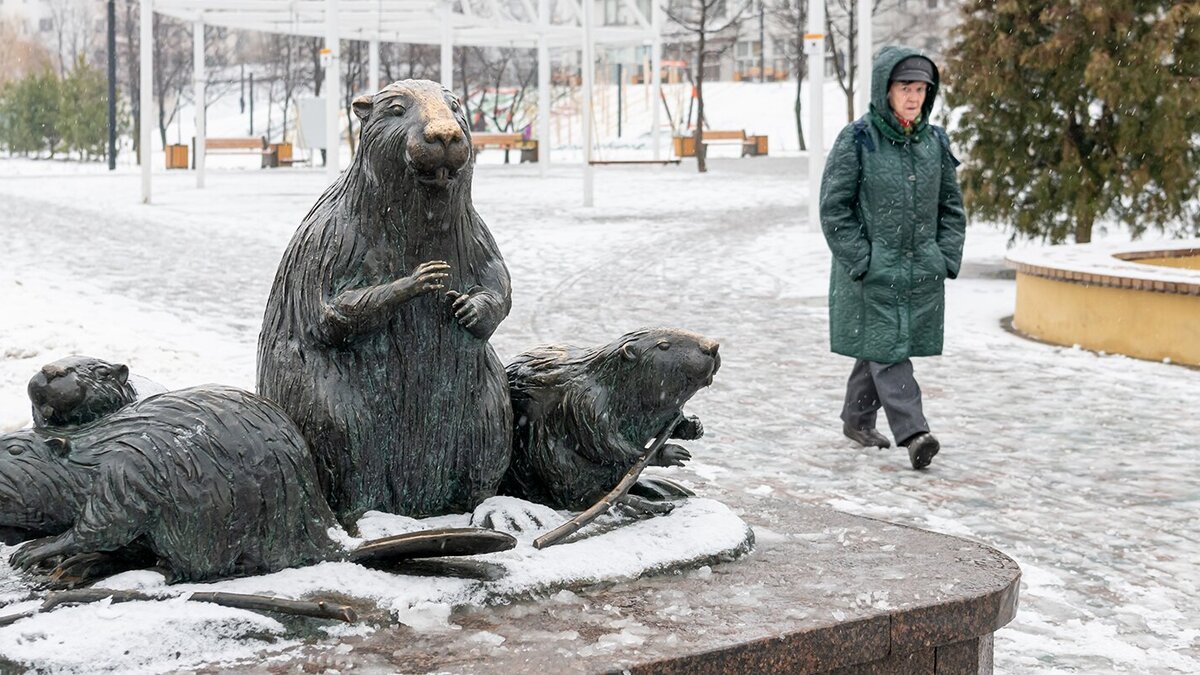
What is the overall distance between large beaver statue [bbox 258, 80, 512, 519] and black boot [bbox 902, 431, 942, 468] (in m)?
3.75

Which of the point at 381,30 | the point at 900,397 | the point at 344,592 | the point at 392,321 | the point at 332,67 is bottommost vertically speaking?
the point at 900,397

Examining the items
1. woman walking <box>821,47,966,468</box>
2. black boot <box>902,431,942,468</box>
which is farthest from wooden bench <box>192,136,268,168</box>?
black boot <box>902,431,942,468</box>

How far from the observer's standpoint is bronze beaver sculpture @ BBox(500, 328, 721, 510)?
344 centimetres

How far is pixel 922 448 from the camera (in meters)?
6.63

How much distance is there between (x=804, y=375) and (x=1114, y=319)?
8.27 ft

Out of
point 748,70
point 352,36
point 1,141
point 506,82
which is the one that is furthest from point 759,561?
point 748,70

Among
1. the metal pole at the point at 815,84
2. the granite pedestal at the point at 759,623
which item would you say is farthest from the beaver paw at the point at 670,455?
the metal pole at the point at 815,84

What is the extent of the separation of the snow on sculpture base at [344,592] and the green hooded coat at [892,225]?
10.5ft

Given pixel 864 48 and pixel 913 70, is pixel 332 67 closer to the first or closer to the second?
pixel 864 48

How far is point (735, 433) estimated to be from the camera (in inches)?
297

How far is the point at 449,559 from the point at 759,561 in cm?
75

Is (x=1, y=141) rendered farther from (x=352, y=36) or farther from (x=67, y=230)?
(x=67, y=230)

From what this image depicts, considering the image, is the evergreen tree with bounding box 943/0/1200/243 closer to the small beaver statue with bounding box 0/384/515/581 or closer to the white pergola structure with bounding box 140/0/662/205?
the white pergola structure with bounding box 140/0/662/205

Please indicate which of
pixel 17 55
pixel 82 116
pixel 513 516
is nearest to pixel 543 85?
pixel 82 116
